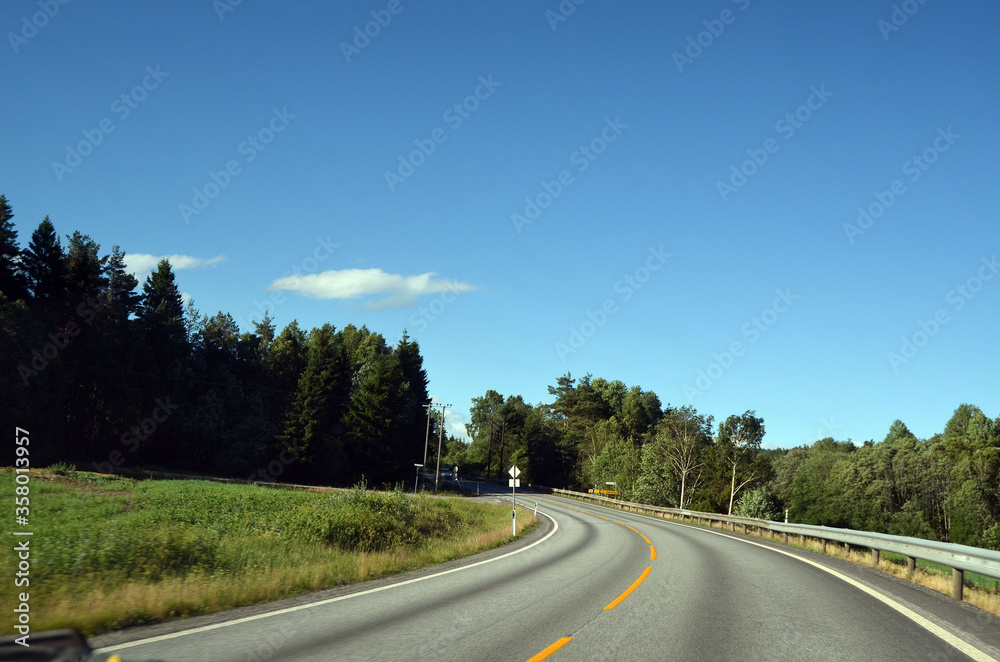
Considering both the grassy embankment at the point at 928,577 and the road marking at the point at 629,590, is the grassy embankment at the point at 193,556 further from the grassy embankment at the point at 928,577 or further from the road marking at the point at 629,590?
the grassy embankment at the point at 928,577

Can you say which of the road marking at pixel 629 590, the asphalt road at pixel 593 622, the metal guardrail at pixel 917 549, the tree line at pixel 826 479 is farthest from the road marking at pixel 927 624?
the tree line at pixel 826 479

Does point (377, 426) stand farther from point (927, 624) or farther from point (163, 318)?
point (927, 624)

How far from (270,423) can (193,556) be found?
178ft

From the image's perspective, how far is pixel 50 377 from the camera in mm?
45938

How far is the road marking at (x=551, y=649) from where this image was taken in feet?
20.2

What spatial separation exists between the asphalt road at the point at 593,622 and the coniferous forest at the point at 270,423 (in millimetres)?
35724

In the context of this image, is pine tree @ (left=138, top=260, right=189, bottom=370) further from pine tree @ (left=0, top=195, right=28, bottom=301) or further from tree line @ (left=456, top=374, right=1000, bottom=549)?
tree line @ (left=456, top=374, right=1000, bottom=549)

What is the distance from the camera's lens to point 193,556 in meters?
11.7

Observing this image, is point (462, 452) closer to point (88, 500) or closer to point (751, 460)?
point (751, 460)

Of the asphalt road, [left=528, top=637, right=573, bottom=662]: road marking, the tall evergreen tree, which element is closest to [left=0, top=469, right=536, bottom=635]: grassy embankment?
the asphalt road

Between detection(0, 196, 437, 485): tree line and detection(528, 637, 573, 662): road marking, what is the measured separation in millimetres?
47753

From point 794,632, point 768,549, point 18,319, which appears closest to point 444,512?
point 768,549

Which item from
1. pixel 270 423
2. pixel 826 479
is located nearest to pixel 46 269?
pixel 270 423

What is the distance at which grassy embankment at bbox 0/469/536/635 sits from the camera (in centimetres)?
796
